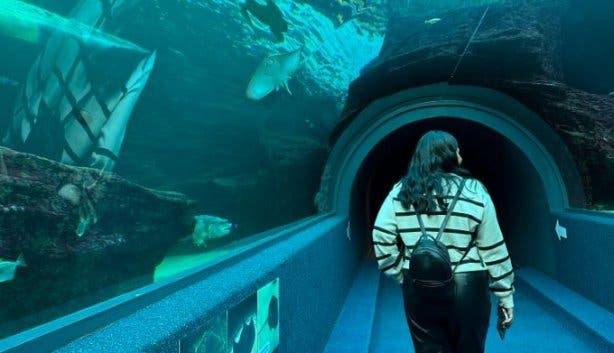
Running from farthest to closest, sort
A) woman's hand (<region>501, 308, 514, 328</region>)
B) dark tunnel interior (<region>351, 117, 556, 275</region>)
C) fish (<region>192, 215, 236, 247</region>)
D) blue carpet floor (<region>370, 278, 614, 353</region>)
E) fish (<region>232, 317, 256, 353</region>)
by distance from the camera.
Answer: dark tunnel interior (<region>351, 117, 556, 275</region>), fish (<region>192, 215, 236, 247</region>), blue carpet floor (<region>370, 278, 614, 353</region>), woman's hand (<region>501, 308, 514, 328</region>), fish (<region>232, 317, 256, 353</region>)

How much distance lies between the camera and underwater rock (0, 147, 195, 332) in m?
2.68

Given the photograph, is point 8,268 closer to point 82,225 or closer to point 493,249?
point 82,225

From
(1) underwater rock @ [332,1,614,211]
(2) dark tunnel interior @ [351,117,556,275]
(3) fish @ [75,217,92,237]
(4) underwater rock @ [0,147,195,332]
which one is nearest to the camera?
(4) underwater rock @ [0,147,195,332]

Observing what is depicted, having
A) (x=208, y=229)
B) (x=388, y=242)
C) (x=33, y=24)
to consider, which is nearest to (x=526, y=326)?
(x=388, y=242)

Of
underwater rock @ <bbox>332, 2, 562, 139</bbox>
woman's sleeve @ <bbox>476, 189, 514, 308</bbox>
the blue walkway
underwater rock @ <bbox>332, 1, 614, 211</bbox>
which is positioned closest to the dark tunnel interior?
underwater rock @ <bbox>332, 1, 614, 211</bbox>

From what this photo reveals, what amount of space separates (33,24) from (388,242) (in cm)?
310

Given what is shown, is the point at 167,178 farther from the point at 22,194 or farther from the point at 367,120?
the point at 367,120

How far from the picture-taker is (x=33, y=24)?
3.08 metres

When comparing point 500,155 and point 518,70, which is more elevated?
point 518,70

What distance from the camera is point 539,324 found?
4.60 meters

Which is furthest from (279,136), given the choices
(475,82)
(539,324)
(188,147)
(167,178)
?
(539,324)

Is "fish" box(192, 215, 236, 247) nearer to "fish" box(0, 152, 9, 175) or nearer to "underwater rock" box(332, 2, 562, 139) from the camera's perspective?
"fish" box(0, 152, 9, 175)

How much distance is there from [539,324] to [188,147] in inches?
185

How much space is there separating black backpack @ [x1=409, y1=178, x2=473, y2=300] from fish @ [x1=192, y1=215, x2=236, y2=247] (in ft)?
9.86
